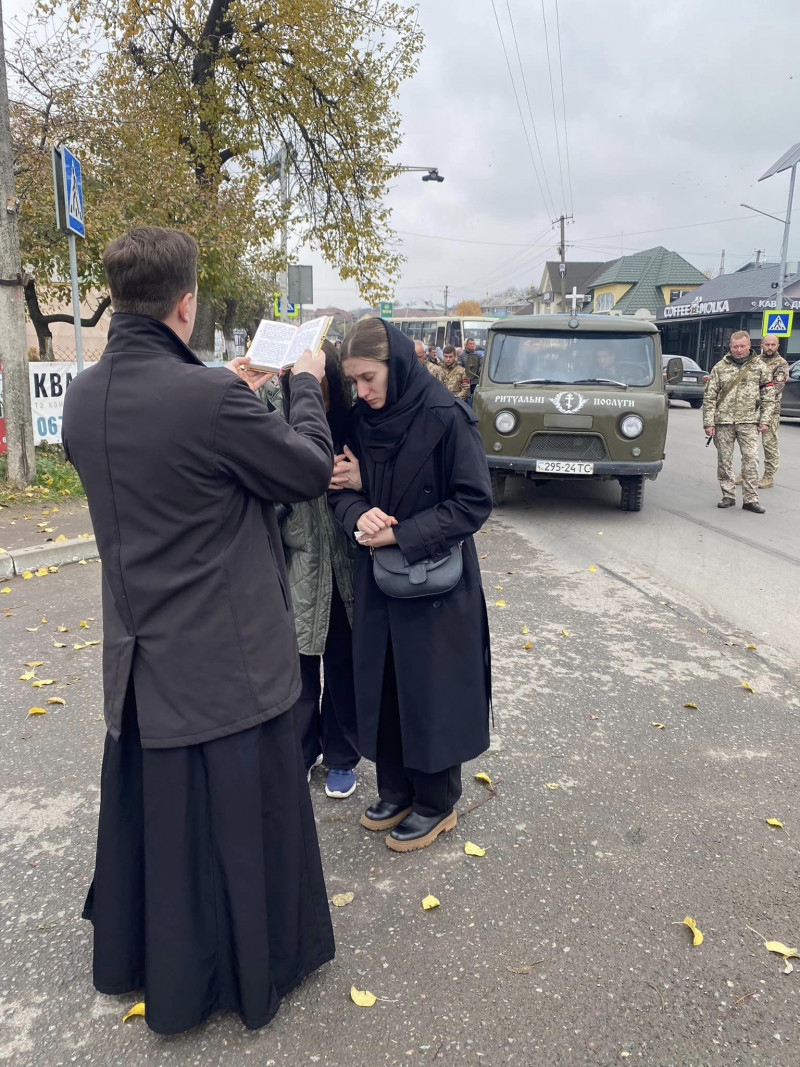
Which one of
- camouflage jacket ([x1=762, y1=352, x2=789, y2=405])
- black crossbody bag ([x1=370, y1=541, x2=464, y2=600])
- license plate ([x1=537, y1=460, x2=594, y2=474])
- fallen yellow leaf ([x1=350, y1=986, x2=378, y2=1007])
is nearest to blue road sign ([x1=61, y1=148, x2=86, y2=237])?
license plate ([x1=537, y1=460, x2=594, y2=474])

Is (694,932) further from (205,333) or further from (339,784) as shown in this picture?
(205,333)

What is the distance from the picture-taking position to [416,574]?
2.61 m

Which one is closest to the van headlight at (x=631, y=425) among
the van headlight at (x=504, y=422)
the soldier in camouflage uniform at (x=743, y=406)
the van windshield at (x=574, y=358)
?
the van windshield at (x=574, y=358)

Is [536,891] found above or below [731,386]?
below

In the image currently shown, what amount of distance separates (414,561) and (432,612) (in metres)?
0.20

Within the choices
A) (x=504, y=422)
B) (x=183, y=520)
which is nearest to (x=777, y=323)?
(x=504, y=422)

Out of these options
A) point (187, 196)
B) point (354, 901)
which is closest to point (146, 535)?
point (354, 901)

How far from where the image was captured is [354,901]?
8.63ft

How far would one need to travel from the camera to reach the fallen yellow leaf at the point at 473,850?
9.42 ft

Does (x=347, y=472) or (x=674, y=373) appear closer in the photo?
(x=347, y=472)

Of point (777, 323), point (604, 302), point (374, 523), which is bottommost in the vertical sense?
point (374, 523)

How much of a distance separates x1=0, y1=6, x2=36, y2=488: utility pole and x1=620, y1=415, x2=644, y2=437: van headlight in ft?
20.4

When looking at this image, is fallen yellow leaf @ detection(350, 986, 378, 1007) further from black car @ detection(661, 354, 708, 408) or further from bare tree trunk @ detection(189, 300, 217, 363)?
black car @ detection(661, 354, 708, 408)

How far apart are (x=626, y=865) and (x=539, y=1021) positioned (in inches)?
31.8
